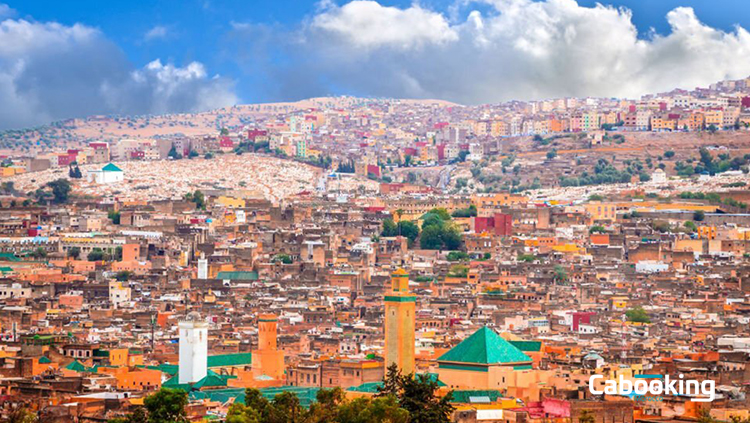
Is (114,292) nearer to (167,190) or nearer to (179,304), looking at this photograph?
(179,304)

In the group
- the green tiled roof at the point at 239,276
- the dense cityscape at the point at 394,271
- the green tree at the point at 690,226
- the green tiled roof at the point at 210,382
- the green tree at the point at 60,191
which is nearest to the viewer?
the dense cityscape at the point at 394,271

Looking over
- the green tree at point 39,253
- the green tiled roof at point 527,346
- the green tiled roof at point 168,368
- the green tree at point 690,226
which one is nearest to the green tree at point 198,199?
the green tree at point 39,253

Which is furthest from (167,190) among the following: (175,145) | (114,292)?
(114,292)

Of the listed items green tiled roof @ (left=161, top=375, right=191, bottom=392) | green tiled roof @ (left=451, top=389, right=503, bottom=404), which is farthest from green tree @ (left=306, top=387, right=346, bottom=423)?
green tiled roof @ (left=161, top=375, right=191, bottom=392)

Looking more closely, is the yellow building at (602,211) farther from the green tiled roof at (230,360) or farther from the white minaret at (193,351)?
the white minaret at (193,351)

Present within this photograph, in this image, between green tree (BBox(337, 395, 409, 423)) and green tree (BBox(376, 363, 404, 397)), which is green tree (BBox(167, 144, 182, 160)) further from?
green tree (BBox(337, 395, 409, 423))

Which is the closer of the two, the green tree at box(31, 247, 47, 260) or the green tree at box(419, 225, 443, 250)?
the green tree at box(31, 247, 47, 260)
